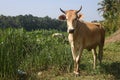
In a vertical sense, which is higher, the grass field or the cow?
the cow

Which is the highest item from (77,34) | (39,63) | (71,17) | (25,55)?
(71,17)

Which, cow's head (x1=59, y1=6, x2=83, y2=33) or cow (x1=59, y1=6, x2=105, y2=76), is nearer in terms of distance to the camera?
cow's head (x1=59, y1=6, x2=83, y2=33)

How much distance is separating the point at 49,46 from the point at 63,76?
2259mm

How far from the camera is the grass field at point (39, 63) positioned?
895 centimetres

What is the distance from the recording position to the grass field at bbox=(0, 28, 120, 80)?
29.4ft

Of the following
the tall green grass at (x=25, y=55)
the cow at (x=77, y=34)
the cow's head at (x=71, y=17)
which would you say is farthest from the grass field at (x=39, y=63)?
the cow's head at (x=71, y=17)

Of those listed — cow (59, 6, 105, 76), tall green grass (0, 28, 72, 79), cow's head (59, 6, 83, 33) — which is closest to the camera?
tall green grass (0, 28, 72, 79)

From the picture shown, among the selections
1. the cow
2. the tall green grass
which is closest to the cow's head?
the cow

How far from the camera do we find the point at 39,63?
35.7 feet

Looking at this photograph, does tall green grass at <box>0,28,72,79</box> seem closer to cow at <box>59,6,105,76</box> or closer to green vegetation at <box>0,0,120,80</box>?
green vegetation at <box>0,0,120,80</box>

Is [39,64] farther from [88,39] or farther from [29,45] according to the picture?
[88,39]

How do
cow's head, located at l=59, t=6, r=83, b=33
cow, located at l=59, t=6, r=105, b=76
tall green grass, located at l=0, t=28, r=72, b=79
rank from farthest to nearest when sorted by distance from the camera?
1. cow, located at l=59, t=6, r=105, b=76
2. cow's head, located at l=59, t=6, r=83, b=33
3. tall green grass, located at l=0, t=28, r=72, b=79

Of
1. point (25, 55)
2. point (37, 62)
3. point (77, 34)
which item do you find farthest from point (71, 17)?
point (37, 62)

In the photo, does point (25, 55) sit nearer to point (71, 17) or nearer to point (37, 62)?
point (37, 62)
